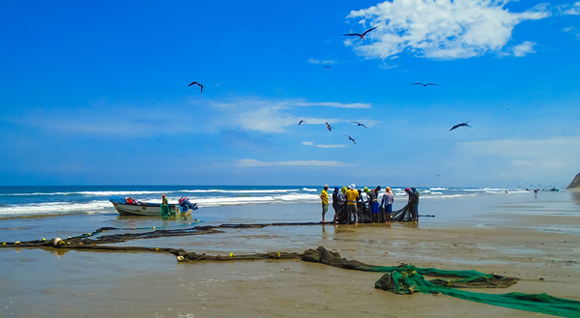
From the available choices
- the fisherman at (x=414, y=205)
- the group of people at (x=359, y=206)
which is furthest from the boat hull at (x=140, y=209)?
the fisherman at (x=414, y=205)

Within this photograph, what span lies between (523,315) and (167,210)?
1893 centimetres

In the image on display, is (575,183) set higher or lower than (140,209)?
higher

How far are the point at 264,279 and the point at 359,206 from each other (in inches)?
436

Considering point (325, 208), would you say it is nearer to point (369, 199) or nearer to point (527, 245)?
point (369, 199)

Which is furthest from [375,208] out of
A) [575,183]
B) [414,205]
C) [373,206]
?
[575,183]

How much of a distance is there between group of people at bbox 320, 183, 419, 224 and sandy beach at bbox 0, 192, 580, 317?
453 centimetres

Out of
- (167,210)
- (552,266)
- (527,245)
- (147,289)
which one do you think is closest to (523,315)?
(552,266)

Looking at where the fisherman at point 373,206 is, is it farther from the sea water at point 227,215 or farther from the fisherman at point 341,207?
the sea water at point 227,215

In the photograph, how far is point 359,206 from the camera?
680 inches

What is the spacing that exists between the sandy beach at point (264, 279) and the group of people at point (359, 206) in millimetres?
4531

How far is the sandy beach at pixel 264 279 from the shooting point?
5.13m

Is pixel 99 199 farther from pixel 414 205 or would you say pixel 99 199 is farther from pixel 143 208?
pixel 414 205

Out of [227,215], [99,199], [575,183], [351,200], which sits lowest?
[227,215]

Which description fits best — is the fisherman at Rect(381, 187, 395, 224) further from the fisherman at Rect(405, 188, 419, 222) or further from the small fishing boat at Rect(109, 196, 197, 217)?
the small fishing boat at Rect(109, 196, 197, 217)
